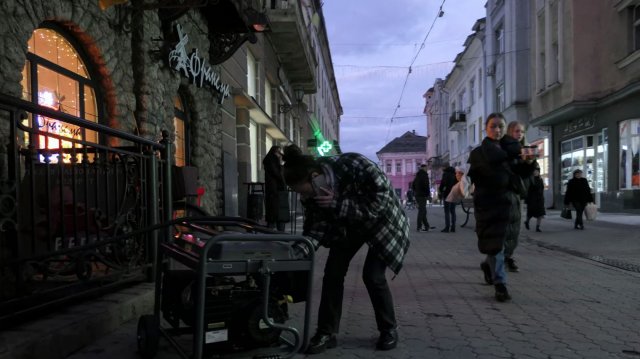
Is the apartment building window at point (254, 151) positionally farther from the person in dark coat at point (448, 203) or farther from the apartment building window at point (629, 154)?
the apartment building window at point (629, 154)

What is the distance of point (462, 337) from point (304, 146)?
81.3 ft

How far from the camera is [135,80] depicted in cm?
705

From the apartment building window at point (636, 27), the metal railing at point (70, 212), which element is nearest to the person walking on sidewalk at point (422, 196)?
the apartment building window at point (636, 27)

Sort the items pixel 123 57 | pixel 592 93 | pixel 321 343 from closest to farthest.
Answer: pixel 321 343, pixel 123 57, pixel 592 93

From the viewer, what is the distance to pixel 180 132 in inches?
363

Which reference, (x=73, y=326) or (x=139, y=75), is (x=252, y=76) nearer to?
(x=139, y=75)

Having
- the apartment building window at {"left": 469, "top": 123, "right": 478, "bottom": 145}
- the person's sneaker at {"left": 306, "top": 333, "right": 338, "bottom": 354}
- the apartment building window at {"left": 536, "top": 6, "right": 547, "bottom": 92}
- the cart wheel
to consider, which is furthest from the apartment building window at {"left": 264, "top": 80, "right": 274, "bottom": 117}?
the apartment building window at {"left": 469, "top": 123, "right": 478, "bottom": 145}

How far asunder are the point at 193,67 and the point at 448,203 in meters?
6.77

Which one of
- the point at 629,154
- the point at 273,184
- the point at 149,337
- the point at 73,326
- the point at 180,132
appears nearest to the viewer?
the point at 149,337

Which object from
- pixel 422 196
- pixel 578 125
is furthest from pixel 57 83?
pixel 578 125

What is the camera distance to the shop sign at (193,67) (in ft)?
25.7

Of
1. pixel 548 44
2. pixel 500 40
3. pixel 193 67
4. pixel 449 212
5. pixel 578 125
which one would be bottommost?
pixel 449 212

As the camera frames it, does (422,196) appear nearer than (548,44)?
Yes

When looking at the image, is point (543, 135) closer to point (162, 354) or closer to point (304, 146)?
point (304, 146)
